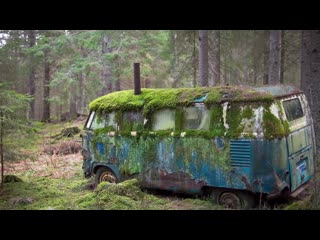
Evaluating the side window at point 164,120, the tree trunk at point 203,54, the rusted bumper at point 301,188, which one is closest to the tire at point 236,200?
the rusted bumper at point 301,188

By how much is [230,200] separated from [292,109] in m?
2.25

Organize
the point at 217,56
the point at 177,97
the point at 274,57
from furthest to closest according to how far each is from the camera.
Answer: the point at 217,56, the point at 274,57, the point at 177,97

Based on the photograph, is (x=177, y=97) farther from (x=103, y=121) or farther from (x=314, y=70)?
(x=314, y=70)

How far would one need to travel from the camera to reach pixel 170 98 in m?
7.78

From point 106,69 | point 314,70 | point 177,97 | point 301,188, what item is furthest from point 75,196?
point 106,69

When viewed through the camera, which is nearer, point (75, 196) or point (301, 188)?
point (301, 188)

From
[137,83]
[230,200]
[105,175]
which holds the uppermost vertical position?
[137,83]

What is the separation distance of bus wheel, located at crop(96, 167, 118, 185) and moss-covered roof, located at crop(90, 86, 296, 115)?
5.06 ft

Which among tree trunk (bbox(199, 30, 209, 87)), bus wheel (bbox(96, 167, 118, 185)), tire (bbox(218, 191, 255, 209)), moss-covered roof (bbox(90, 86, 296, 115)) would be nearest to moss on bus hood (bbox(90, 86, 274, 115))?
moss-covered roof (bbox(90, 86, 296, 115))

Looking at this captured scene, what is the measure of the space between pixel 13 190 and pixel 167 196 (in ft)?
12.5

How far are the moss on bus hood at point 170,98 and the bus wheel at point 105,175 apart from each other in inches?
59.9

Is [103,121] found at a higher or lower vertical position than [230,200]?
higher
